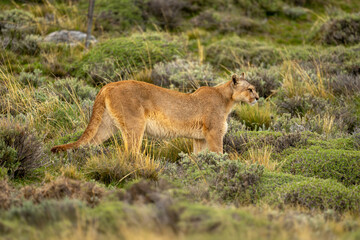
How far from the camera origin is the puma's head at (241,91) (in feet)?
23.7

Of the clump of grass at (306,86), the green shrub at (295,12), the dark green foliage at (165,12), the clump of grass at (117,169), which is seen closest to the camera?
the clump of grass at (117,169)

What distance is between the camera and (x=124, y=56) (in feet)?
36.4

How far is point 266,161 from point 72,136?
3.24m

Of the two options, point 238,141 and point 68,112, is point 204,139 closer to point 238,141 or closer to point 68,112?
point 238,141

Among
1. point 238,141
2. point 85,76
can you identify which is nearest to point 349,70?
point 238,141

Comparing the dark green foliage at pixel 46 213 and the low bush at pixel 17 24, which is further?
the low bush at pixel 17 24

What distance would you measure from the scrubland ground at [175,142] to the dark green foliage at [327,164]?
0.07 feet

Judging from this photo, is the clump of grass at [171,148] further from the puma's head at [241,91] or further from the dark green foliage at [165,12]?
the dark green foliage at [165,12]

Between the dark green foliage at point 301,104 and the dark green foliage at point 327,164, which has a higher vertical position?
the dark green foliage at point 327,164

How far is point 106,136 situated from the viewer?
21.2 feet

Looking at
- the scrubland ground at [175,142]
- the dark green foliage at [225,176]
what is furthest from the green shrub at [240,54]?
the dark green foliage at [225,176]

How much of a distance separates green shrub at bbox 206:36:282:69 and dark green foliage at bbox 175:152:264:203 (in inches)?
275

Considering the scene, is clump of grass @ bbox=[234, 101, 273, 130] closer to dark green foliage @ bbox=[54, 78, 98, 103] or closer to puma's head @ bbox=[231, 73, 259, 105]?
puma's head @ bbox=[231, 73, 259, 105]

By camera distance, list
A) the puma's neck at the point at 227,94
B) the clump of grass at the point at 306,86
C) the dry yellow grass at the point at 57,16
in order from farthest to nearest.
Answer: the dry yellow grass at the point at 57,16, the clump of grass at the point at 306,86, the puma's neck at the point at 227,94
